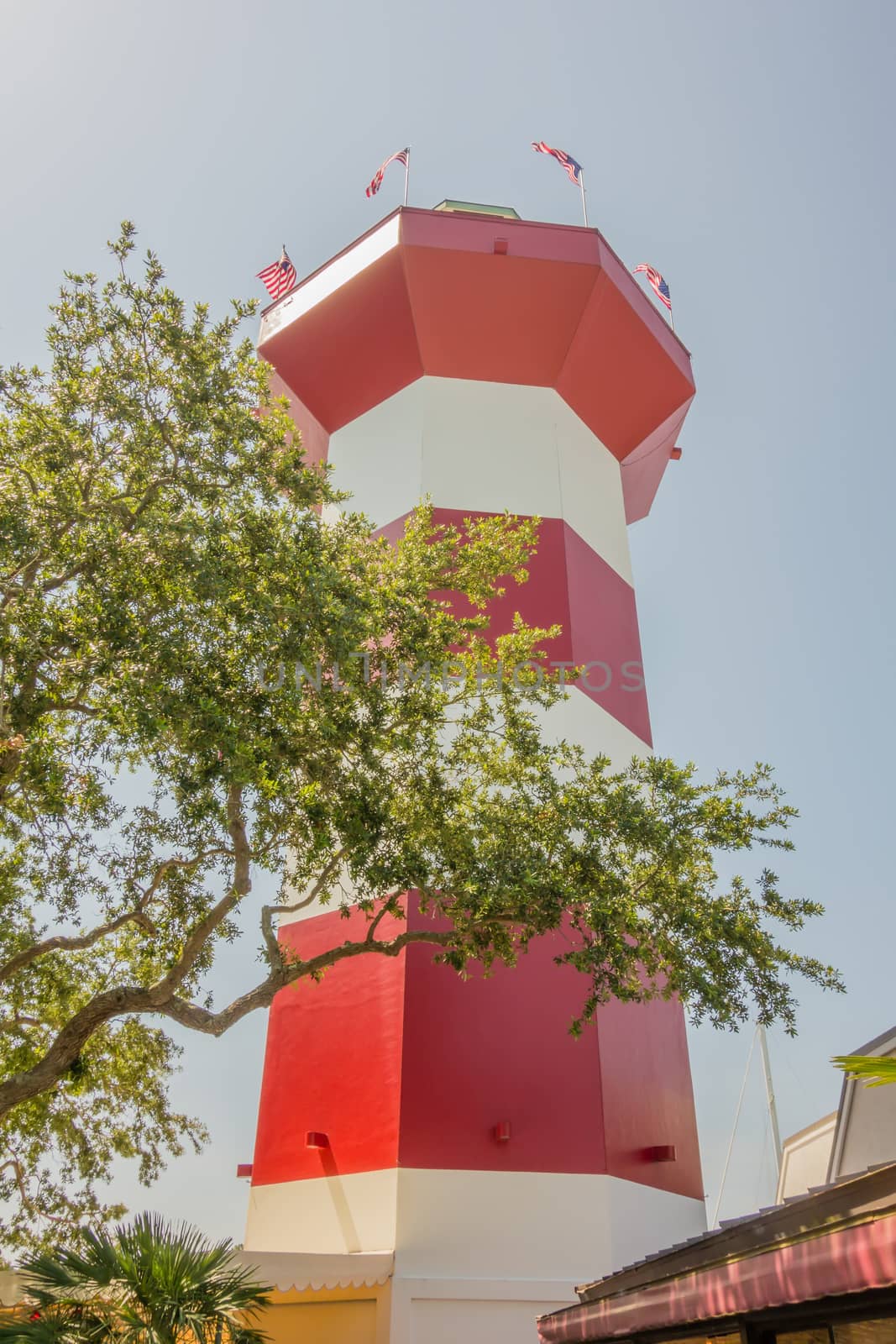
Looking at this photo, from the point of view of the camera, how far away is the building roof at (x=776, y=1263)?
11.7ft

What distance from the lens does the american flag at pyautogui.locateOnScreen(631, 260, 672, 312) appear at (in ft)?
61.1

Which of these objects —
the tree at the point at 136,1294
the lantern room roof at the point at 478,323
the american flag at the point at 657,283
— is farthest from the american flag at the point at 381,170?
the tree at the point at 136,1294

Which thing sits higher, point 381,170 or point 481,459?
point 381,170

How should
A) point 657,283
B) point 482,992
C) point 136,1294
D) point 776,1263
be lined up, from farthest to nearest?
1. point 657,283
2. point 482,992
3. point 136,1294
4. point 776,1263

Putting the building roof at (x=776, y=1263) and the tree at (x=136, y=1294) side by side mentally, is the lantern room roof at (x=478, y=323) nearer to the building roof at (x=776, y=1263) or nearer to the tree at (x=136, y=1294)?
the tree at (x=136, y=1294)

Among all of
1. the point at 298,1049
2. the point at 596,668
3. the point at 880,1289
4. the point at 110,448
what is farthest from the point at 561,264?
the point at 880,1289

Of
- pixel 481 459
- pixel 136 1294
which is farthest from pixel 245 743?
pixel 481 459

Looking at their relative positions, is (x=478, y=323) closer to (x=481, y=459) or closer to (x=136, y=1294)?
(x=481, y=459)

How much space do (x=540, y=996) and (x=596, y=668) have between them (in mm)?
5223

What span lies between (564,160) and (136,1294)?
689 inches

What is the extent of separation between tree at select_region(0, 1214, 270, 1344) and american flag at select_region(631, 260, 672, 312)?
17.3 metres

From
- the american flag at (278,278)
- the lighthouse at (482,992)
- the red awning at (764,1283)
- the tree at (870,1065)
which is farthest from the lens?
the american flag at (278,278)

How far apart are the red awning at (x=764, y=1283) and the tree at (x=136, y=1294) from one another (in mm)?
2801

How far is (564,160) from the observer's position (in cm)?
1702
